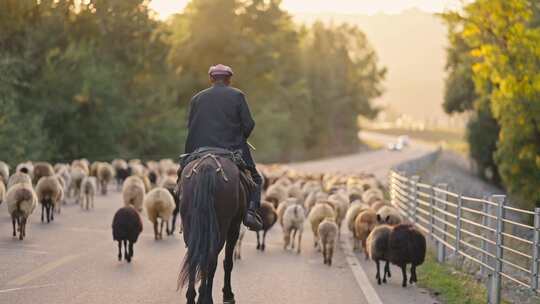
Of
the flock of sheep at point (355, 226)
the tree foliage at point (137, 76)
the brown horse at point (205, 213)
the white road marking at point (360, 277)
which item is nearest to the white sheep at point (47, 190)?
the flock of sheep at point (355, 226)

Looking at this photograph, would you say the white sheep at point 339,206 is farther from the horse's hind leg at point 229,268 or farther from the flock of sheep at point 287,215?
the horse's hind leg at point 229,268

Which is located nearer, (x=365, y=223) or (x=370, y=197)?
(x=365, y=223)

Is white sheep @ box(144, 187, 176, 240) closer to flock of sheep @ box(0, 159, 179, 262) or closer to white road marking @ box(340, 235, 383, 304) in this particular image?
flock of sheep @ box(0, 159, 179, 262)

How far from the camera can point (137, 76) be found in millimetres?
59062

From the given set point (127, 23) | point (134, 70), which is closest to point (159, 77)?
point (134, 70)

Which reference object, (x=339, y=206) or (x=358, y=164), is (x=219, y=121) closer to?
(x=339, y=206)

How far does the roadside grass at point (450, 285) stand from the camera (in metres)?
12.4

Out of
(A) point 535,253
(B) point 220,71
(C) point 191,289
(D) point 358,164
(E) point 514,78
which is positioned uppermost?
(E) point 514,78

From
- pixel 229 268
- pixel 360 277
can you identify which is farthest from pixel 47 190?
pixel 229 268

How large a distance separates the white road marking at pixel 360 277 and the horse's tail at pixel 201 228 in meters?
3.01

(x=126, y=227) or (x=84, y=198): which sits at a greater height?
(x=126, y=227)

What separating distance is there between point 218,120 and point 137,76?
162ft

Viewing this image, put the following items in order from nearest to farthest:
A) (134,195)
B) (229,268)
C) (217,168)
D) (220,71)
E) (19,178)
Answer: (217,168) → (220,71) → (229,268) → (19,178) → (134,195)

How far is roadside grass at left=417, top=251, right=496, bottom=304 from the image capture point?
487 inches
